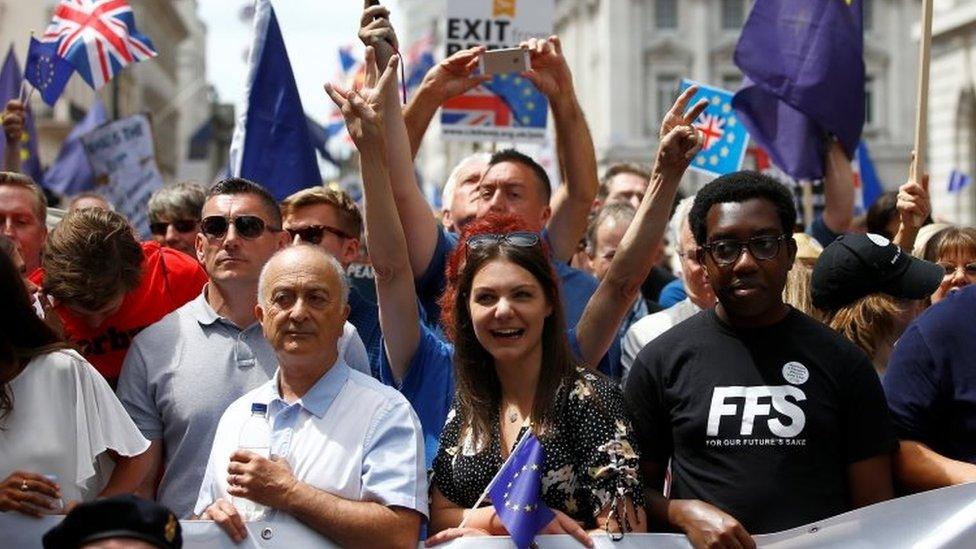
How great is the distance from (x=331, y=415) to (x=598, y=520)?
0.79 m

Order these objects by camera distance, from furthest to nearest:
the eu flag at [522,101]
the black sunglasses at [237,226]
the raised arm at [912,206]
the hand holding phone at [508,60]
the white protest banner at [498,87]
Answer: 1. the eu flag at [522,101]
2. the white protest banner at [498,87]
3. the hand holding phone at [508,60]
4. the raised arm at [912,206]
5. the black sunglasses at [237,226]

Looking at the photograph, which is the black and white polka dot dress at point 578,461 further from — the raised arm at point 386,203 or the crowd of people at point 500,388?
the raised arm at point 386,203

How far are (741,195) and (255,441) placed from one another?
153 centimetres

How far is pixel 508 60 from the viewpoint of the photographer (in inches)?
260

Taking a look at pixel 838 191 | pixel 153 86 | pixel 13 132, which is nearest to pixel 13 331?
pixel 13 132

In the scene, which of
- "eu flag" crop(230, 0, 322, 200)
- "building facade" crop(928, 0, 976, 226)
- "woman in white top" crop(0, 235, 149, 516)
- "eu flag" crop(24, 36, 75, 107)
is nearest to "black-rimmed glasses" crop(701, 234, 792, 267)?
"woman in white top" crop(0, 235, 149, 516)

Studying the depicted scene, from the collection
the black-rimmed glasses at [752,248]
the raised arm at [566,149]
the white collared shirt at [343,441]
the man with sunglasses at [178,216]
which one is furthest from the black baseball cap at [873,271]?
the man with sunglasses at [178,216]

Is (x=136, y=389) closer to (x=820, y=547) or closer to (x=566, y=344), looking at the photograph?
(x=566, y=344)

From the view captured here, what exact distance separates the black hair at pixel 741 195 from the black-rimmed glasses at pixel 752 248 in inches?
3.3

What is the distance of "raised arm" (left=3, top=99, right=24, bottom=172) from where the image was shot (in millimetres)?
8266

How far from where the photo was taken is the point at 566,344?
4.81 metres

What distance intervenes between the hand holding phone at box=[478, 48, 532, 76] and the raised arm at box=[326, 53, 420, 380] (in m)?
1.15

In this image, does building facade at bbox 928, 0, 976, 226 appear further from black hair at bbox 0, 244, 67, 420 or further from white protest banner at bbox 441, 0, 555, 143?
black hair at bbox 0, 244, 67, 420

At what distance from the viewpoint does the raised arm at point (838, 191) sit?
26.1 ft
